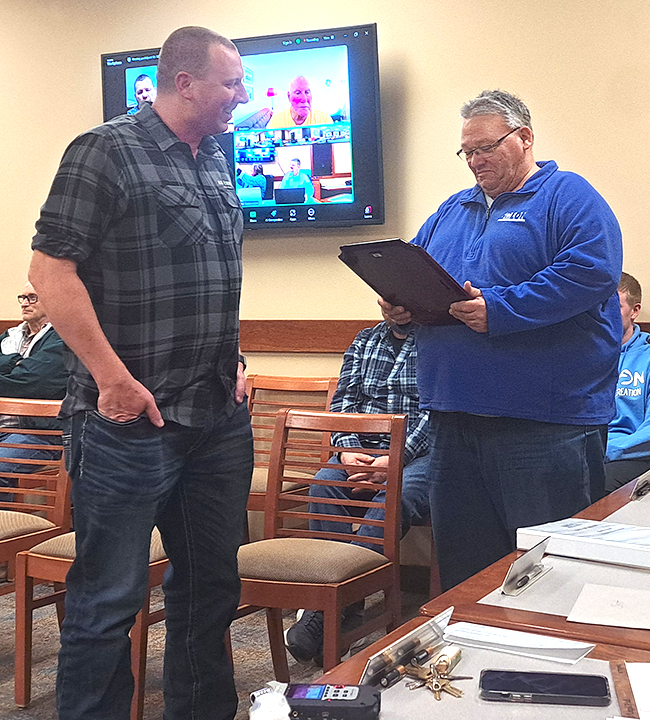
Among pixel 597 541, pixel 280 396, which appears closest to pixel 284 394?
pixel 280 396

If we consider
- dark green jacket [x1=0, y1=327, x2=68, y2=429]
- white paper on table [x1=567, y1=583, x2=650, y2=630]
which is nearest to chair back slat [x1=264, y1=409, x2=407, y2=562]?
white paper on table [x1=567, y1=583, x2=650, y2=630]

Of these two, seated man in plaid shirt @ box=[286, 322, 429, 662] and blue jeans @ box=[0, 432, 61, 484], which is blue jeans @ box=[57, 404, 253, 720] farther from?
blue jeans @ box=[0, 432, 61, 484]

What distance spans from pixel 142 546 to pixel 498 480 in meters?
0.75

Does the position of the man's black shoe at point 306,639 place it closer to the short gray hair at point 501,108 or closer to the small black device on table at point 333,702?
the short gray hair at point 501,108

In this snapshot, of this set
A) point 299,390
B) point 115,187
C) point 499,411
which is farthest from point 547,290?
point 299,390

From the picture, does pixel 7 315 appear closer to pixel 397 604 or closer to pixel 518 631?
pixel 397 604

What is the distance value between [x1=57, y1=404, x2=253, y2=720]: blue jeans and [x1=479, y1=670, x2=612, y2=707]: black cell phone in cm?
94

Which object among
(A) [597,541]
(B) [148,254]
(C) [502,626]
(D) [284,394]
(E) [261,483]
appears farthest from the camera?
(D) [284,394]

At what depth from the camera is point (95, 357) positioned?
1.63 metres

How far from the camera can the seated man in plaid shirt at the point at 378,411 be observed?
2.95 meters

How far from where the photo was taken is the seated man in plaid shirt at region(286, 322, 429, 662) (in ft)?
9.68

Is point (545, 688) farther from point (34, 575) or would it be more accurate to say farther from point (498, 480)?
point (34, 575)

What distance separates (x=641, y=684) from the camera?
88 centimetres

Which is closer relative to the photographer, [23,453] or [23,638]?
[23,638]
